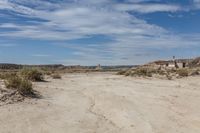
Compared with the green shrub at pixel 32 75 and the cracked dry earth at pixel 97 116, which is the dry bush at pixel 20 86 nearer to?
the cracked dry earth at pixel 97 116

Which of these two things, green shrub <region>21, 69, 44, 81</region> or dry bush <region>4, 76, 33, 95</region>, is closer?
dry bush <region>4, 76, 33, 95</region>

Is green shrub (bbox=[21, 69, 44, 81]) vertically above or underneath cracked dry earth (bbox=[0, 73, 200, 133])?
above

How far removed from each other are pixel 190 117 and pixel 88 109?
420 centimetres

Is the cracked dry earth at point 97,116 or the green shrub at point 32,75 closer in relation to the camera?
the cracked dry earth at point 97,116

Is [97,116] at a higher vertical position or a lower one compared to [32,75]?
lower

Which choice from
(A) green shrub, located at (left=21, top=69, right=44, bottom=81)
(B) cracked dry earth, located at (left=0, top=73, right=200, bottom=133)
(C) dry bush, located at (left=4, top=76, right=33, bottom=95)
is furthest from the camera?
(A) green shrub, located at (left=21, top=69, right=44, bottom=81)

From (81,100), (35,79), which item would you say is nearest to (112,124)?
(81,100)

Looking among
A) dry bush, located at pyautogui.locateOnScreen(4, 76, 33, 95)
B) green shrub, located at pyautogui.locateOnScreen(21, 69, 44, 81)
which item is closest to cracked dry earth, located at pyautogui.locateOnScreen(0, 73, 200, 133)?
dry bush, located at pyautogui.locateOnScreen(4, 76, 33, 95)

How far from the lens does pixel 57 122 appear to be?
47.9ft

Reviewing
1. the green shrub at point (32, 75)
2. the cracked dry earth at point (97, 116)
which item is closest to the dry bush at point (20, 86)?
the cracked dry earth at point (97, 116)

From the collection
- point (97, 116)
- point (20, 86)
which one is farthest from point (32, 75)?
point (97, 116)

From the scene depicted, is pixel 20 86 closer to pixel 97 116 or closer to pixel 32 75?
pixel 97 116

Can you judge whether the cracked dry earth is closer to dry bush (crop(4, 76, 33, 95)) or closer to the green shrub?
dry bush (crop(4, 76, 33, 95))

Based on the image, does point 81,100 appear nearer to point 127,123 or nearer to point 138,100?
point 138,100
